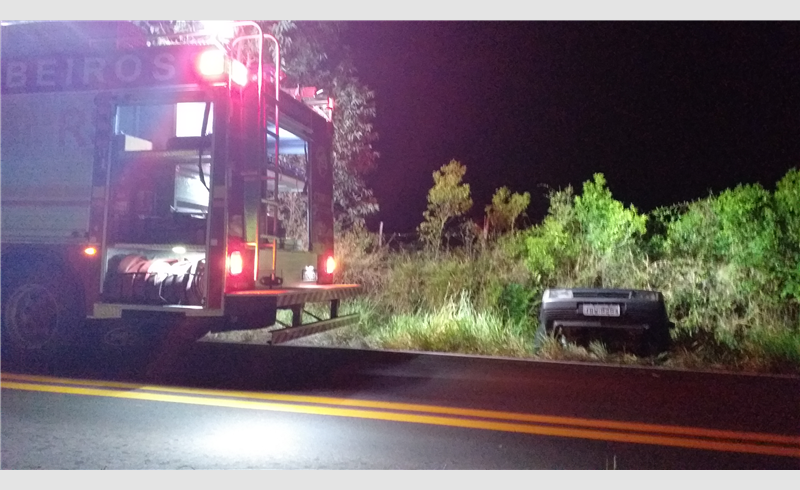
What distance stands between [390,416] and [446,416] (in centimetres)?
45

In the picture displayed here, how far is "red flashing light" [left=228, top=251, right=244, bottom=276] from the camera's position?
589 centimetres

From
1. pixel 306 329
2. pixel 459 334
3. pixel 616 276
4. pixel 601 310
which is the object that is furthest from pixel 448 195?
pixel 306 329

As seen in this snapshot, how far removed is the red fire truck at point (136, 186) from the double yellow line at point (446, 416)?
0.67 m

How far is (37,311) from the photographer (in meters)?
6.83

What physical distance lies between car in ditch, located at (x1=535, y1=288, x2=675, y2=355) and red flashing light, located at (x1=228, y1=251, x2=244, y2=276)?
3.46 metres

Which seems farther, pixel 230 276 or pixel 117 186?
pixel 117 186

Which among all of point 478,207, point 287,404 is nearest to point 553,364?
point 287,404

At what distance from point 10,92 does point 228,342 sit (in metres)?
3.89

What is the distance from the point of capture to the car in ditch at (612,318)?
22.9 ft

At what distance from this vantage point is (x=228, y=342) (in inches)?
336

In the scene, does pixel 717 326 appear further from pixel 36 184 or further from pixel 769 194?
pixel 36 184

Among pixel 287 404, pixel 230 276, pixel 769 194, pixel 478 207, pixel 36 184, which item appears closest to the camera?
pixel 287 404

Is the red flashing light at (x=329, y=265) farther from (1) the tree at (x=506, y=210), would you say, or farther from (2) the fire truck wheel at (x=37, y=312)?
(1) the tree at (x=506, y=210)

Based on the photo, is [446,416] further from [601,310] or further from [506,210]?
[506,210]
